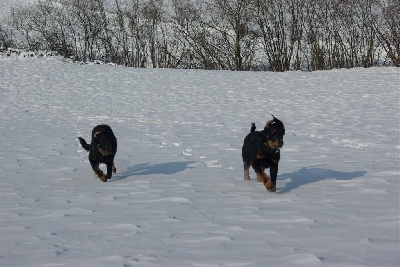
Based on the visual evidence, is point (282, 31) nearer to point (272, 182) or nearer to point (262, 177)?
point (262, 177)

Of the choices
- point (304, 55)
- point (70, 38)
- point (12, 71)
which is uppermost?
point (70, 38)

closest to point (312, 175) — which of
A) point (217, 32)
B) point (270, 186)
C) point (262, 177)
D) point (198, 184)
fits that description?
point (262, 177)

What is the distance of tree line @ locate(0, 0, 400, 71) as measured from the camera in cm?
3856

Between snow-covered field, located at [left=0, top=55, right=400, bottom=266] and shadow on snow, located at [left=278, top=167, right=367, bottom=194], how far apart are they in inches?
1.1

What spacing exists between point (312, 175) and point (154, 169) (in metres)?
2.65

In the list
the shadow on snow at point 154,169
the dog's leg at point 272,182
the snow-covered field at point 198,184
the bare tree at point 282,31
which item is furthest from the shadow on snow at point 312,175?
the bare tree at point 282,31

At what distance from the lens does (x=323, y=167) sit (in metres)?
7.71

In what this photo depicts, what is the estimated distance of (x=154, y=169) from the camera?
803 centimetres

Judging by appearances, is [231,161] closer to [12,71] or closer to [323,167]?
[323,167]

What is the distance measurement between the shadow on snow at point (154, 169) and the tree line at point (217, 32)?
30589 millimetres

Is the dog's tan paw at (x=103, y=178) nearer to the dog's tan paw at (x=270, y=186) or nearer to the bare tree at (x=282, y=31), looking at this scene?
the dog's tan paw at (x=270, y=186)

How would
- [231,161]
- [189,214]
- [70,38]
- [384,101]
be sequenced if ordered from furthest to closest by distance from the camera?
1. [70,38]
2. [384,101]
3. [231,161]
4. [189,214]

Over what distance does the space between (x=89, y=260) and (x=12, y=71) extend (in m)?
20.3

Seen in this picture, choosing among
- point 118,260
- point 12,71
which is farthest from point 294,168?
point 12,71
